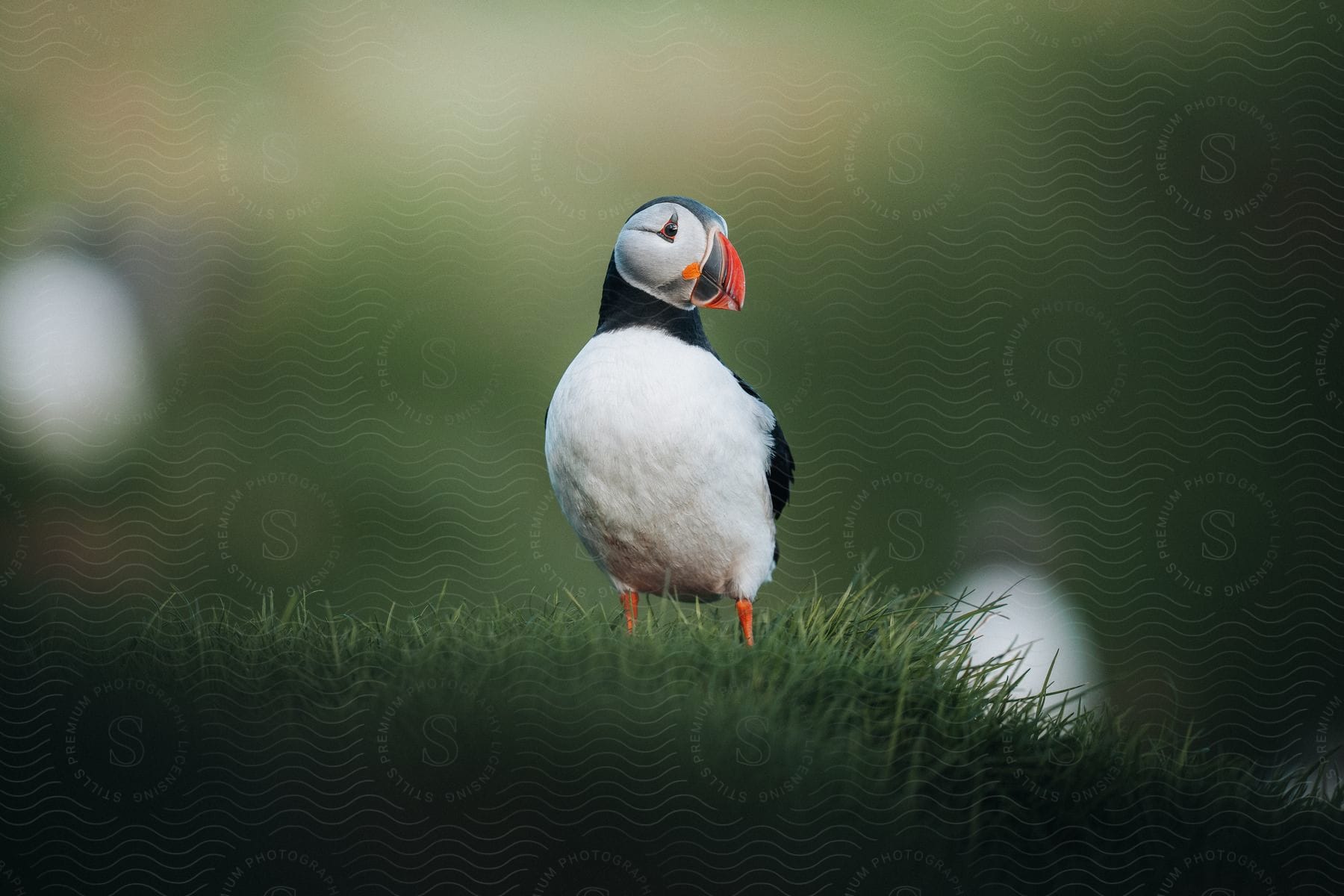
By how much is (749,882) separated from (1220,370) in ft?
9.39

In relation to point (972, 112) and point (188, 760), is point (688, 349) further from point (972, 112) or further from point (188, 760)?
point (972, 112)

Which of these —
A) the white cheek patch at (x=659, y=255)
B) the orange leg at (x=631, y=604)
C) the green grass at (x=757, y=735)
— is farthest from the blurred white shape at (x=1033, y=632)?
the white cheek patch at (x=659, y=255)

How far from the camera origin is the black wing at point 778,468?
3.69m

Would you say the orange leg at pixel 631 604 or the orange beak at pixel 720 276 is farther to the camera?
the orange leg at pixel 631 604

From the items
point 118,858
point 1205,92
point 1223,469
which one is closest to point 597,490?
point 118,858

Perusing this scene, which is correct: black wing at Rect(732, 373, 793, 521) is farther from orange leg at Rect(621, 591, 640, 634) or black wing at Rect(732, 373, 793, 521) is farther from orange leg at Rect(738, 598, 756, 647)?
orange leg at Rect(621, 591, 640, 634)

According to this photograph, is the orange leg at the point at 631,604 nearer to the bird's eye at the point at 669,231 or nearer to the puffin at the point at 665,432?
the puffin at the point at 665,432

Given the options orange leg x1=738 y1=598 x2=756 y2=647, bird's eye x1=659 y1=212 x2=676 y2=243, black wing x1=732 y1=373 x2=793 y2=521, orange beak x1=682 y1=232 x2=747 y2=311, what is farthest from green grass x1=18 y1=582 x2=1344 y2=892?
bird's eye x1=659 y1=212 x2=676 y2=243

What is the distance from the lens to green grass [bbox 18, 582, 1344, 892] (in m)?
2.71

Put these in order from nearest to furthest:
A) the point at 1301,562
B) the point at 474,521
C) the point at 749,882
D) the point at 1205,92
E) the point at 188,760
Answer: the point at 749,882 → the point at 188,760 → the point at 1301,562 → the point at 474,521 → the point at 1205,92

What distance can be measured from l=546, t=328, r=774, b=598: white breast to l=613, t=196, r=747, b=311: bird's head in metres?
0.18

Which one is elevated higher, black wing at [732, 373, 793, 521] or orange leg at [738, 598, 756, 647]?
black wing at [732, 373, 793, 521]

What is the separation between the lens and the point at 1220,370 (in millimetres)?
4426

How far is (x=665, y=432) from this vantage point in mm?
3316
